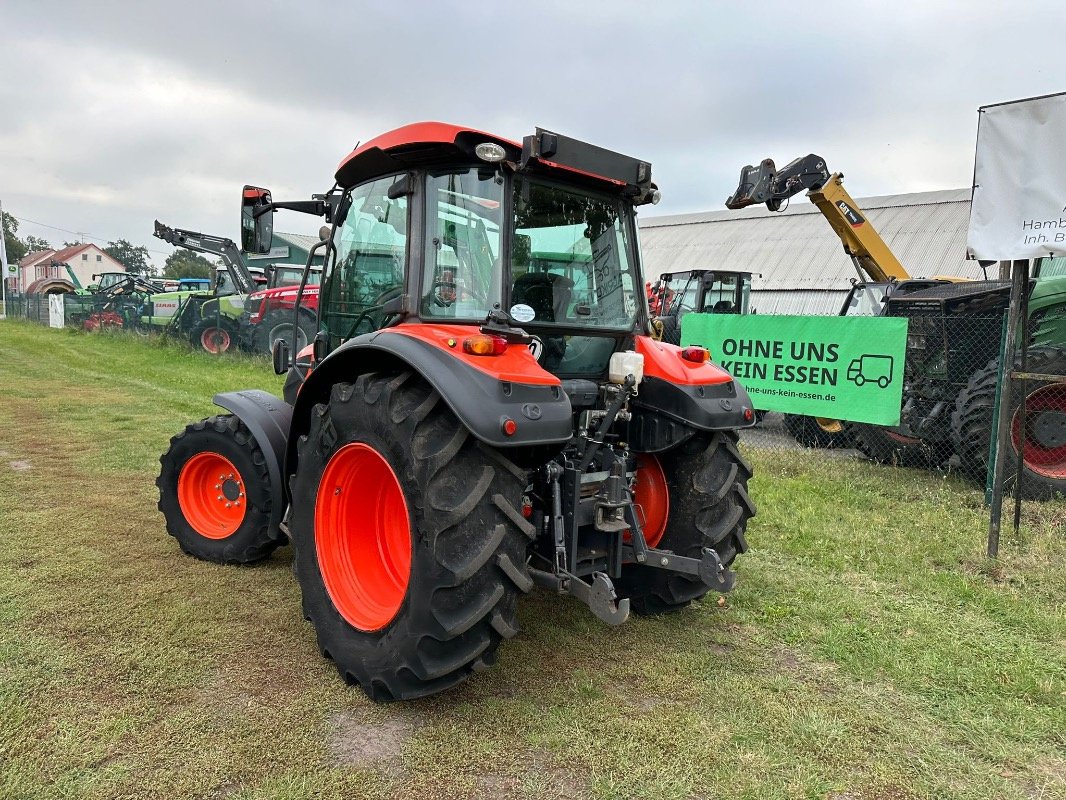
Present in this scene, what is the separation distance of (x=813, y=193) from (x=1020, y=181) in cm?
519

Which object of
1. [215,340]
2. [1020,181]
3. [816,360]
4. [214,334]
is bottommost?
[215,340]

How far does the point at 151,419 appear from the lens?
855cm

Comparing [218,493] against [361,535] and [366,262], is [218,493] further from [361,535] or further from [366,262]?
[366,262]

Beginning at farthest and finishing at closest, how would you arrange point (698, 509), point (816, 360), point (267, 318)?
point (267, 318) < point (816, 360) < point (698, 509)

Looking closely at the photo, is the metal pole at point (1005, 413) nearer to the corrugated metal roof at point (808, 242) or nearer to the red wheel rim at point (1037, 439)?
the red wheel rim at point (1037, 439)

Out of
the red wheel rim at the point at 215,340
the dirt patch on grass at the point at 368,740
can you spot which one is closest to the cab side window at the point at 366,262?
the dirt patch on grass at the point at 368,740

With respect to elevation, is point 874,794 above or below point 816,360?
below

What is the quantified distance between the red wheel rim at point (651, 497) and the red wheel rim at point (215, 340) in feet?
48.4

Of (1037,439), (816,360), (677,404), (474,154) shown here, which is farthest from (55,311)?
(1037,439)

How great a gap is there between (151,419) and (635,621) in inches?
274

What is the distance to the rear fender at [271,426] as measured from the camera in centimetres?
390

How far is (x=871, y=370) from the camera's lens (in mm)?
6801

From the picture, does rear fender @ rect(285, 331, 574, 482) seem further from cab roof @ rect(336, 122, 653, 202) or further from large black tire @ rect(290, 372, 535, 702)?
cab roof @ rect(336, 122, 653, 202)

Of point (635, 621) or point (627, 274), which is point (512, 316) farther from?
point (635, 621)
